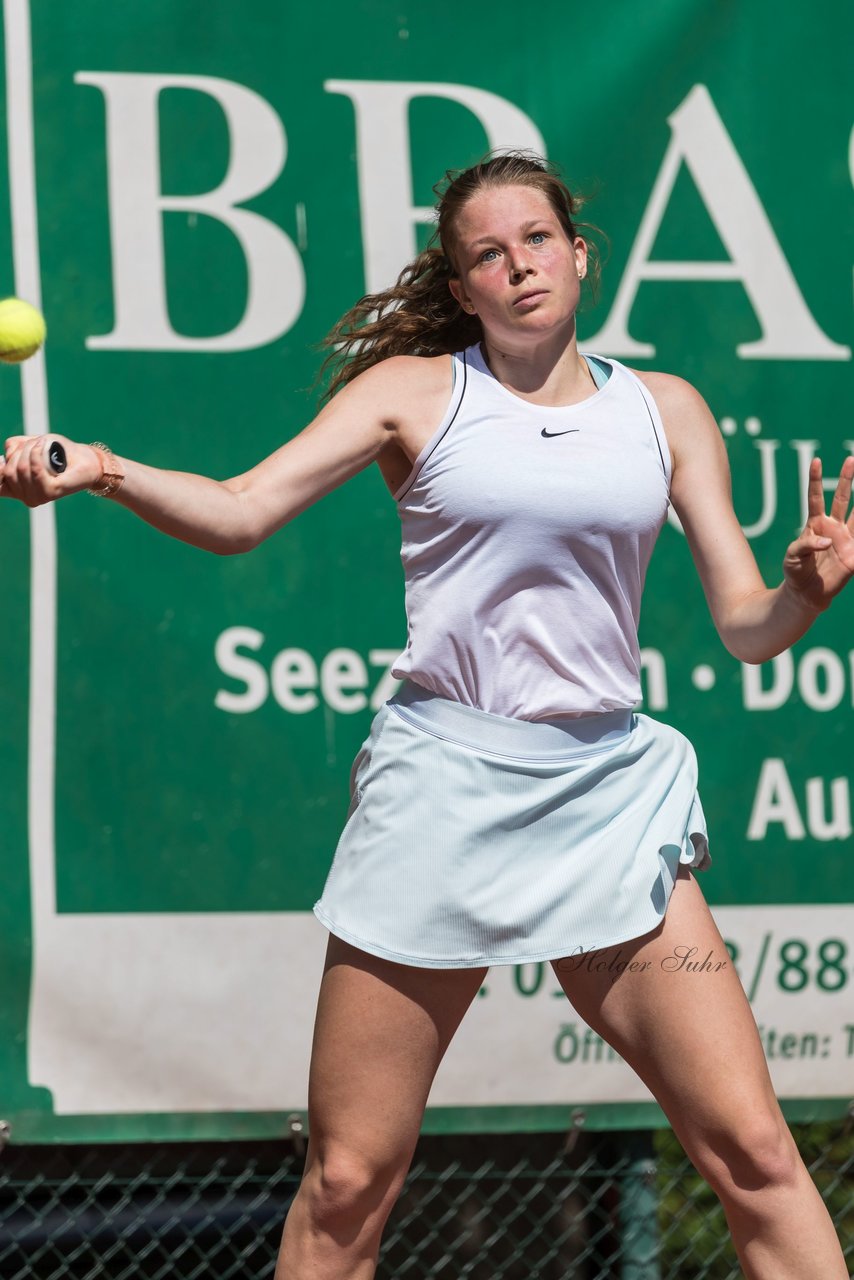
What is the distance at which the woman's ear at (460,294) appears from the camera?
7.62 feet

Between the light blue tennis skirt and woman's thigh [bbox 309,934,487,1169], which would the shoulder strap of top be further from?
woman's thigh [bbox 309,934,487,1169]

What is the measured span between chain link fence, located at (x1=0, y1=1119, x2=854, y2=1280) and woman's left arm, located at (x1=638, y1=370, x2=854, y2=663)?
160cm

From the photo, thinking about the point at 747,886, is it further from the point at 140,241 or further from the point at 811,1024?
the point at 140,241

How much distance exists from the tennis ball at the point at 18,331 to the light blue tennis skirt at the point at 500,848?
751 mm

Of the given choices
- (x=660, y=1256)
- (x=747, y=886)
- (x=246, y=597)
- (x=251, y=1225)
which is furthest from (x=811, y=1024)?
(x=246, y=597)

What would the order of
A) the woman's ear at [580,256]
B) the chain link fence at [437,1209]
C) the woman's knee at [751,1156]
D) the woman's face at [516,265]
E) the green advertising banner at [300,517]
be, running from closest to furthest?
the woman's knee at [751,1156] → the woman's face at [516,265] → the woman's ear at [580,256] → the green advertising banner at [300,517] → the chain link fence at [437,1209]

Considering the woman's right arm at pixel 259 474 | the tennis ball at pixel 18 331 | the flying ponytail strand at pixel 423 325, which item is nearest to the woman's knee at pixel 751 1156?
the woman's right arm at pixel 259 474

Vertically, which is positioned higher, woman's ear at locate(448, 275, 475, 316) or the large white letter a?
the large white letter a

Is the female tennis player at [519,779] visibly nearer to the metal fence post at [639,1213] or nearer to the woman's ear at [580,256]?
the woman's ear at [580,256]

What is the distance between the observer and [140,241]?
10.9 ft

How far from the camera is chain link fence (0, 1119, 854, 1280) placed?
3.40 m

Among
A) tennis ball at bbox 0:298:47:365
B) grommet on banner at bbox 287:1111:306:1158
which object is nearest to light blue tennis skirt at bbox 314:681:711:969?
tennis ball at bbox 0:298:47:365

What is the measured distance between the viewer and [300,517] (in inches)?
132

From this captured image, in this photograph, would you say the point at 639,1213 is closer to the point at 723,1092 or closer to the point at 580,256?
the point at 723,1092
